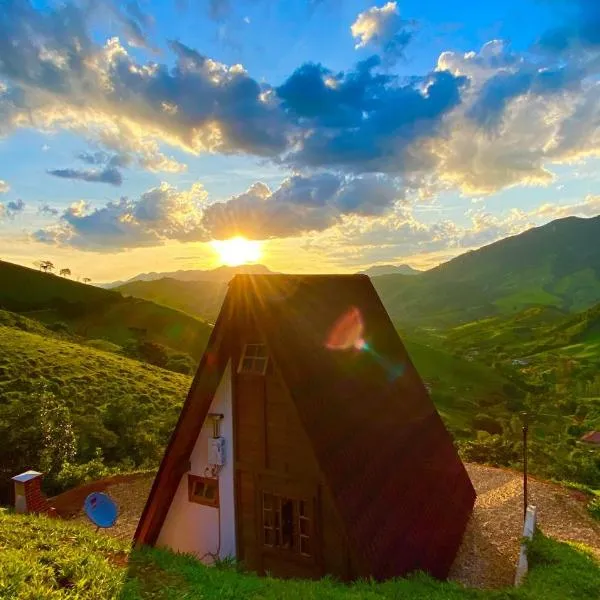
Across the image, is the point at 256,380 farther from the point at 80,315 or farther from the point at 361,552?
the point at 80,315

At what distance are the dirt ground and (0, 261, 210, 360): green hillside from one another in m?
61.3

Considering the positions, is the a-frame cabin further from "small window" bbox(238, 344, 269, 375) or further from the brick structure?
the brick structure

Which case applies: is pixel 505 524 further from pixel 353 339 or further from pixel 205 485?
pixel 205 485

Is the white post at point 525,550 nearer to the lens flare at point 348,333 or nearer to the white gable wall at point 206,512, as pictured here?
the lens flare at point 348,333

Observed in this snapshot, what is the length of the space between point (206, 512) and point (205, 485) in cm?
68

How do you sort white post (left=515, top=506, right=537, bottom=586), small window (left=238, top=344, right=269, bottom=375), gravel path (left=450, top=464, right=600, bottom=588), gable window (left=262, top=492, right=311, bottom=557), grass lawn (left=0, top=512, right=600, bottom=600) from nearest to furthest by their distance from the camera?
1. grass lawn (left=0, top=512, right=600, bottom=600)
2. gable window (left=262, top=492, right=311, bottom=557)
3. small window (left=238, top=344, right=269, bottom=375)
4. white post (left=515, top=506, right=537, bottom=586)
5. gravel path (left=450, top=464, right=600, bottom=588)

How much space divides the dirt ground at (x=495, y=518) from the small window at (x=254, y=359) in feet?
26.9

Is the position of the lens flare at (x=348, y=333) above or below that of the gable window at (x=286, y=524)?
above

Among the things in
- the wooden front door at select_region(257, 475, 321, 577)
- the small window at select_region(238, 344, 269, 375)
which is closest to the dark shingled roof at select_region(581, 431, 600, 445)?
the wooden front door at select_region(257, 475, 321, 577)

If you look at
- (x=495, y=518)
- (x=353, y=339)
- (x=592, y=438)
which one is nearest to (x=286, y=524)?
→ (x=353, y=339)

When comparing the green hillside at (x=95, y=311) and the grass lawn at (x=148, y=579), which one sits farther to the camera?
the green hillside at (x=95, y=311)

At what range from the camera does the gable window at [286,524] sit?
11.1 meters

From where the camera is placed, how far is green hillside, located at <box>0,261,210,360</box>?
84.5m

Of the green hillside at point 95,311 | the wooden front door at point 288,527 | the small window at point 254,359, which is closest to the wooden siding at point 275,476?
the wooden front door at point 288,527
